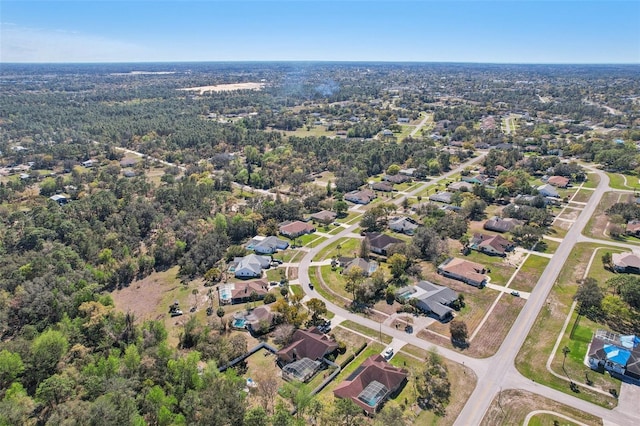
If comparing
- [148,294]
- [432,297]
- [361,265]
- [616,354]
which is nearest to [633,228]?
[616,354]

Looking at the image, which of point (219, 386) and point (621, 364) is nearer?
point (219, 386)

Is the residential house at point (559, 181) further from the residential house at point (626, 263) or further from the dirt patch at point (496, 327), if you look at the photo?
the dirt patch at point (496, 327)

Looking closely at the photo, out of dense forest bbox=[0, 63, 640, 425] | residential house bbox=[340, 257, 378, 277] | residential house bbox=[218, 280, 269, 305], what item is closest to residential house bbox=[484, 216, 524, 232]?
dense forest bbox=[0, 63, 640, 425]

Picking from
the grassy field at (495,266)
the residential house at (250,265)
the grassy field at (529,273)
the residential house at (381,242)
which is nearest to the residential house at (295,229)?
the residential house at (250,265)

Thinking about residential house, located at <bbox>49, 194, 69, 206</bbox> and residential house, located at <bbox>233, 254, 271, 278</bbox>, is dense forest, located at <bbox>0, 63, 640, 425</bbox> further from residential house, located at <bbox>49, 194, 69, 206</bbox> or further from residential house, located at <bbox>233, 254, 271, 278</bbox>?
residential house, located at <bbox>233, 254, 271, 278</bbox>

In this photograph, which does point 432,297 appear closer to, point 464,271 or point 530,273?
point 464,271

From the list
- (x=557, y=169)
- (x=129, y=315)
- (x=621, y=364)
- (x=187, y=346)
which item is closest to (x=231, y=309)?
(x=187, y=346)

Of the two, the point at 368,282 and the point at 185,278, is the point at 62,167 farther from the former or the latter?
the point at 368,282
